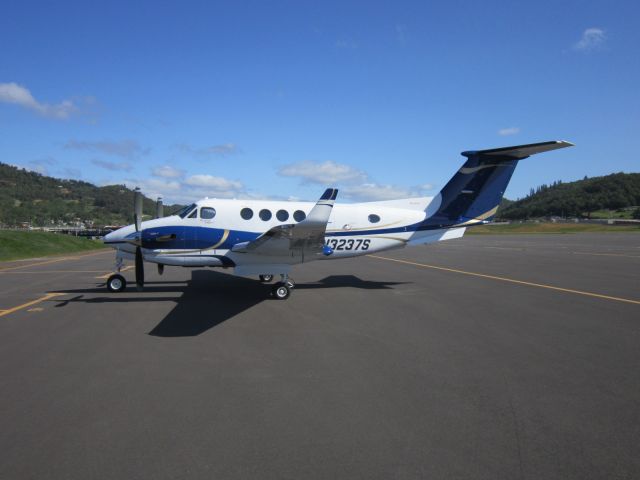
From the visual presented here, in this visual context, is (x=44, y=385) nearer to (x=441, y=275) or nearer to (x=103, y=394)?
(x=103, y=394)

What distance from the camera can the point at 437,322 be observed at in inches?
344

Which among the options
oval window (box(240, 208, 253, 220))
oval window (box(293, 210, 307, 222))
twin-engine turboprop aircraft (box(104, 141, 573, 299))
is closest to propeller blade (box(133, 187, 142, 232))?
twin-engine turboprop aircraft (box(104, 141, 573, 299))

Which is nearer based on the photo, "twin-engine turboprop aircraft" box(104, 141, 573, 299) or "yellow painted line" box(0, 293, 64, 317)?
"yellow painted line" box(0, 293, 64, 317)

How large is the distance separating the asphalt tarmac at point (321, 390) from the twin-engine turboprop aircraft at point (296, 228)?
1.79 m

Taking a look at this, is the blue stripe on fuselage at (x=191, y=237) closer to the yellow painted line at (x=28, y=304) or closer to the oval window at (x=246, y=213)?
the oval window at (x=246, y=213)

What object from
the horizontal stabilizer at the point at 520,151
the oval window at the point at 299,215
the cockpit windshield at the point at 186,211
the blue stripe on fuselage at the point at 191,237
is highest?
the horizontal stabilizer at the point at 520,151

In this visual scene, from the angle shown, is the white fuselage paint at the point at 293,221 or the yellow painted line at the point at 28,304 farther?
the white fuselage paint at the point at 293,221

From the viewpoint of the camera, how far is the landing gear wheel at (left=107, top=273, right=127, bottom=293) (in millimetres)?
12922

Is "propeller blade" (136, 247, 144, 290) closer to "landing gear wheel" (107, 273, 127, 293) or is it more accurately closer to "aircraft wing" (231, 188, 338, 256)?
"landing gear wheel" (107, 273, 127, 293)

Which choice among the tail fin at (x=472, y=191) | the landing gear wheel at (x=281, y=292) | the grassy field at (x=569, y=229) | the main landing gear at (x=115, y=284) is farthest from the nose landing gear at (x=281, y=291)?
the grassy field at (x=569, y=229)

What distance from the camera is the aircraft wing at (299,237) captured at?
9.38m

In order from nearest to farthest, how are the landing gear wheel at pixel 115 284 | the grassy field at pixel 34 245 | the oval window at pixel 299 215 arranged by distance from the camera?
1. the landing gear wheel at pixel 115 284
2. the oval window at pixel 299 215
3. the grassy field at pixel 34 245

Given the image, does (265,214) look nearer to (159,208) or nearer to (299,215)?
(299,215)

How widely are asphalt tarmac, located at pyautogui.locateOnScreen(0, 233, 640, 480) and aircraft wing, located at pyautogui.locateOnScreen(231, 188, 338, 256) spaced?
171 cm
